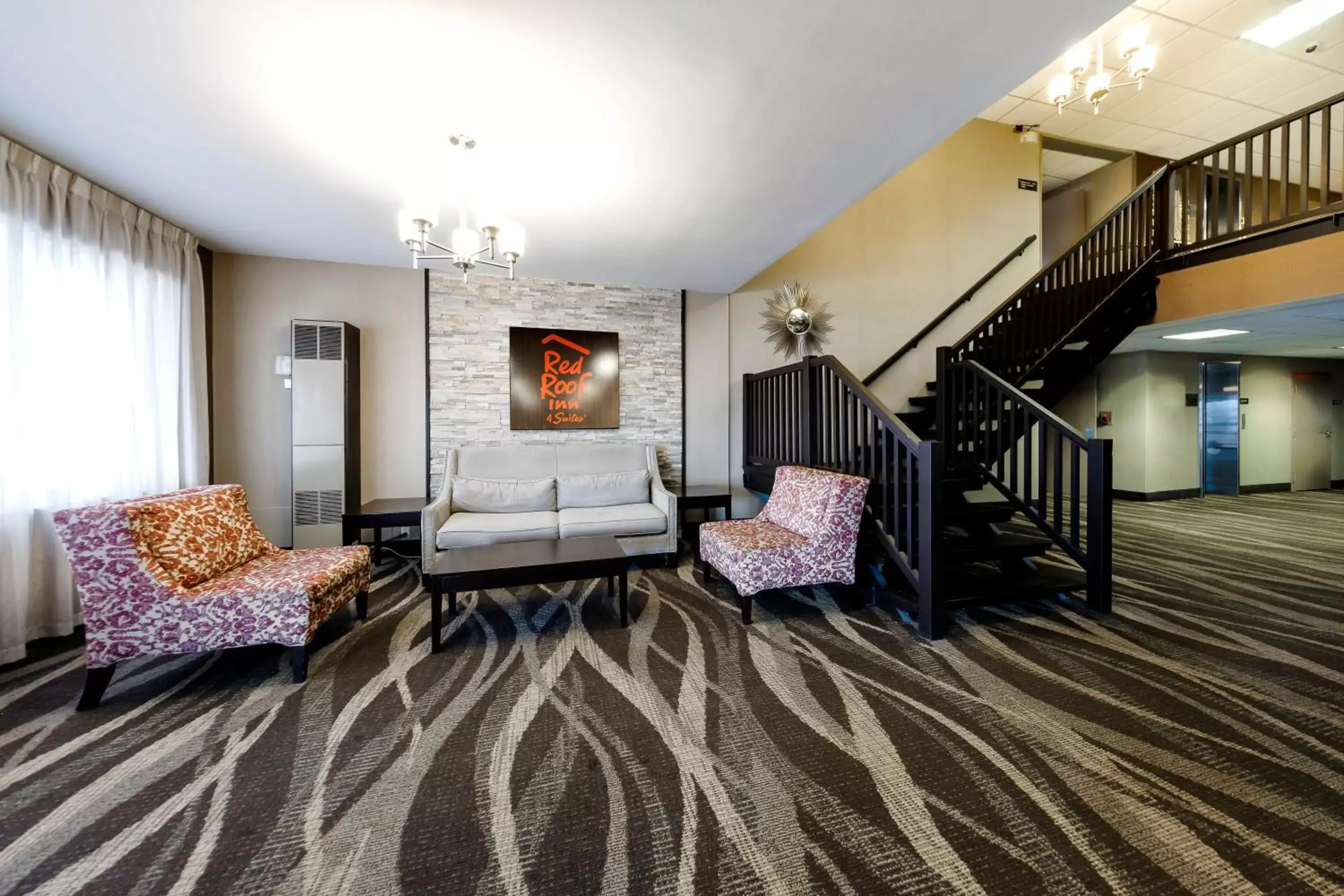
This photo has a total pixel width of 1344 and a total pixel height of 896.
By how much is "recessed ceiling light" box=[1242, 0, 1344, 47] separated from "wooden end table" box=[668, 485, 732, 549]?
5689 mm

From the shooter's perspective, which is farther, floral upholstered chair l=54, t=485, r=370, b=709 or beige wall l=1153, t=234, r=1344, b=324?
beige wall l=1153, t=234, r=1344, b=324

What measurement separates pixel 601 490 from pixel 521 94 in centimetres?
300

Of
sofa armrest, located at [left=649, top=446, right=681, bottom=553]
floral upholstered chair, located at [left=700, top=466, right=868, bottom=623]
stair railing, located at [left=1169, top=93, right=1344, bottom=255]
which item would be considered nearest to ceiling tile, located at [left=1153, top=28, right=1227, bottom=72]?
stair railing, located at [left=1169, top=93, right=1344, bottom=255]

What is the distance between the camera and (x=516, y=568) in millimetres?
2619

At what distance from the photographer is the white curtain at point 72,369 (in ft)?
7.89

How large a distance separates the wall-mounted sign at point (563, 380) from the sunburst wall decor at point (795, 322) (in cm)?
169

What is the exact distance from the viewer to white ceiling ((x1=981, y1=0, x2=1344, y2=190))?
3836mm

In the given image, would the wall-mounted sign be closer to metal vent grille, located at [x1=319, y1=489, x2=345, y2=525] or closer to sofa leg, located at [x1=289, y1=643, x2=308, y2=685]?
metal vent grille, located at [x1=319, y1=489, x2=345, y2=525]

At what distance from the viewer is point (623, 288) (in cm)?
488

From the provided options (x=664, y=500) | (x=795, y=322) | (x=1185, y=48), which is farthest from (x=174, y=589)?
(x=1185, y=48)

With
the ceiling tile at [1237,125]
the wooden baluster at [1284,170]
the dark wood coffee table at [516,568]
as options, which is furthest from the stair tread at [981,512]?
the ceiling tile at [1237,125]

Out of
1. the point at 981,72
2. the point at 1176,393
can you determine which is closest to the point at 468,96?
the point at 981,72

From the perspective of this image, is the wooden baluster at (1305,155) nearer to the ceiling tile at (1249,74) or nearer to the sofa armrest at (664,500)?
the ceiling tile at (1249,74)

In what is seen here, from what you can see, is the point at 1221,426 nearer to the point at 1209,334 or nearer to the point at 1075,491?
the point at 1209,334
